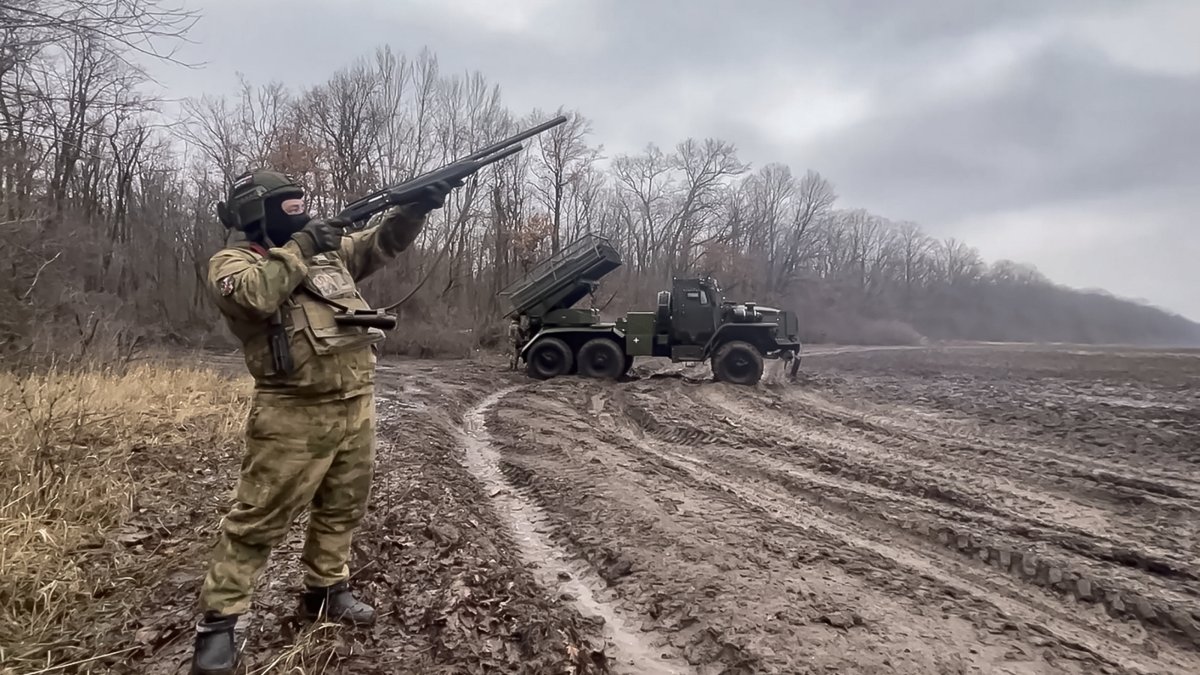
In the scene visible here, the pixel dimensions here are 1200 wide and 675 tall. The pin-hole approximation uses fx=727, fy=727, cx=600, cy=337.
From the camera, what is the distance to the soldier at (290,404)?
2.72 meters

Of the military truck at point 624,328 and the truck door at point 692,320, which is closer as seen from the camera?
the military truck at point 624,328

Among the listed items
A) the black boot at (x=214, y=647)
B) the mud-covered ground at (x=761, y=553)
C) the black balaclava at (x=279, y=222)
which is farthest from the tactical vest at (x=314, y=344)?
the mud-covered ground at (x=761, y=553)

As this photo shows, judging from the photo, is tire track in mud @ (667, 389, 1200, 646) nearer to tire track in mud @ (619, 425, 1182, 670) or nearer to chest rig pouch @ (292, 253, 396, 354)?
tire track in mud @ (619, 425, 1182, 670)

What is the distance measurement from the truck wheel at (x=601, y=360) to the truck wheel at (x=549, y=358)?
A: 0.32 meters

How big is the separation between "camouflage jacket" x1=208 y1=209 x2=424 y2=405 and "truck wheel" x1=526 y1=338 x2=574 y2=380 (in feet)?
40.1

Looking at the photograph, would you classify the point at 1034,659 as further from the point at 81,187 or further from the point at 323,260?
the point at 81,187

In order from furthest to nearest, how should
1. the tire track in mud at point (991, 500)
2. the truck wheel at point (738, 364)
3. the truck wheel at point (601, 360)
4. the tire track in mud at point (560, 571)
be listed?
the truck wheel at point (601, 360), the truck wheel at point (738, 364), the tire track in mud at point (991, 500), the tire track in mud at point (560, 571)

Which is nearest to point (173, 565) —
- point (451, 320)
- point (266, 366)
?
point (266, 366)

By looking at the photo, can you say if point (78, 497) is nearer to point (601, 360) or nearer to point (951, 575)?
point (951, 575)

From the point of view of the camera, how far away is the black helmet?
3.00 m

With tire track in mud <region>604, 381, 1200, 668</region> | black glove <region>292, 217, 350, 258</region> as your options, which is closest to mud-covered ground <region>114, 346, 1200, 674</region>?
tire track in mud <region>604, 381, 1200, 668</region>

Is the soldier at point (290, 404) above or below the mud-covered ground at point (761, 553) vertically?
above

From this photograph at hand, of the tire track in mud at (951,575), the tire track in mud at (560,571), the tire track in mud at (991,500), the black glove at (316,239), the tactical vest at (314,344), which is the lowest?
the tire track in mud at (560,571)

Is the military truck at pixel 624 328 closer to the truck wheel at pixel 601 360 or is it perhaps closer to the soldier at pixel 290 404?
the truck wheel at pixel 601 360
